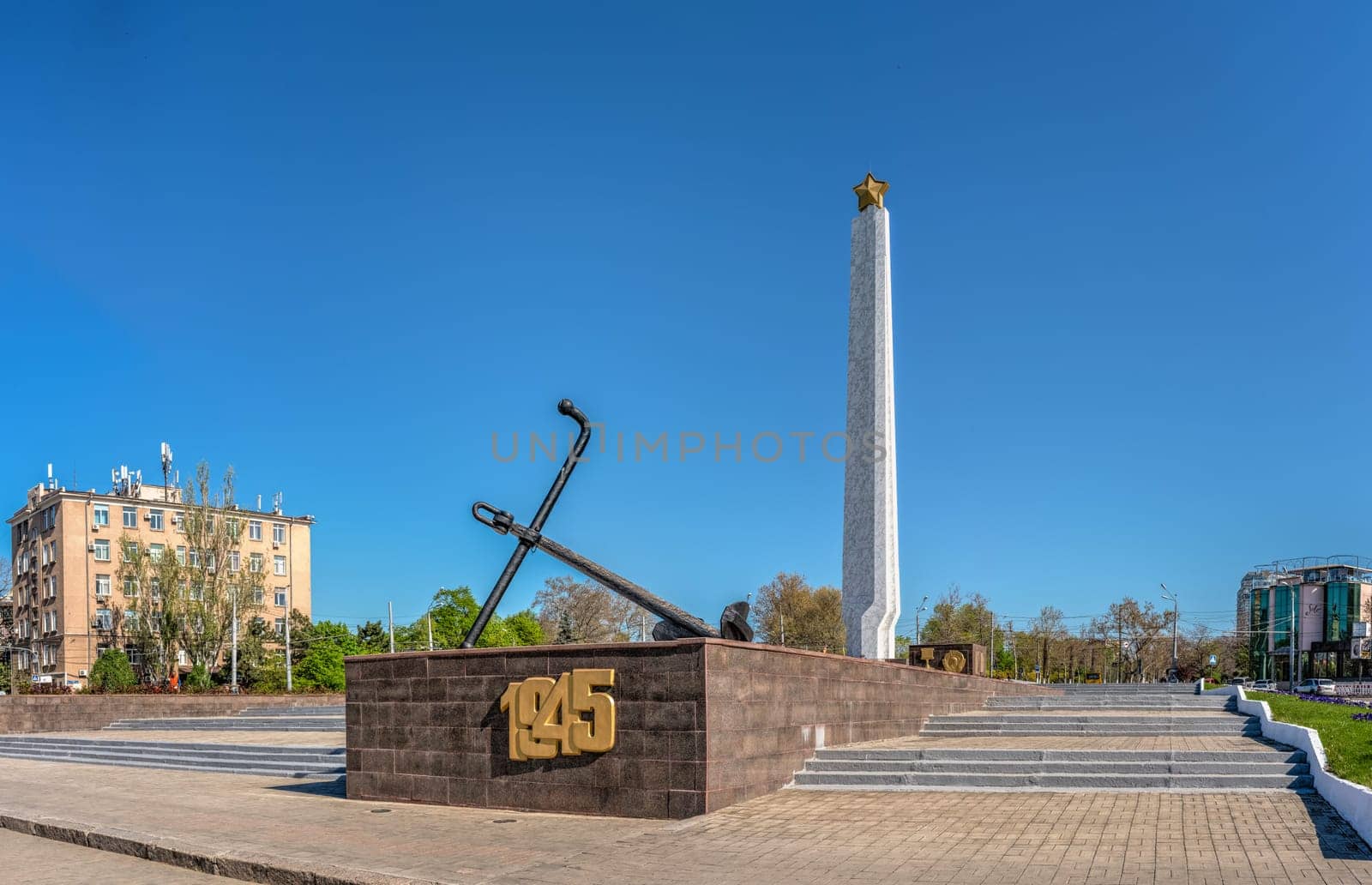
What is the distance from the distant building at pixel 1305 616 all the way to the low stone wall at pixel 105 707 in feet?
239

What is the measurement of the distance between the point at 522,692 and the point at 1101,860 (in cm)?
586

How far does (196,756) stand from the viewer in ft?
58.6

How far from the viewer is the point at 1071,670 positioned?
71.8m

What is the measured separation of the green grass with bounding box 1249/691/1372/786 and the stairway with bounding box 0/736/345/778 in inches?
479

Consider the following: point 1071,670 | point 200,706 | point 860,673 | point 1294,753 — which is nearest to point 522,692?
point 860,673

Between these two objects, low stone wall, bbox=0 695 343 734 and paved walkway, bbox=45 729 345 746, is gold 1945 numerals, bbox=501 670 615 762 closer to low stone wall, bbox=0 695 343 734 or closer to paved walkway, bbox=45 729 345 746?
paved walkway, bbox=45 729 345 746

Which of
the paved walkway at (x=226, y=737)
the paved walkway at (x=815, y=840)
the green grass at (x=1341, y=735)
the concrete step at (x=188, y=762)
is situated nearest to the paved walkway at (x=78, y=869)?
the paved walkway at (x=815, y=840)

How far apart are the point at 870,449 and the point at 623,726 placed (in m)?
17.1

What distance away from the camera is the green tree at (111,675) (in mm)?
35562

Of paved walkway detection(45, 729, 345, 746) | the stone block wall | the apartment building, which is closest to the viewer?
the stone block wall

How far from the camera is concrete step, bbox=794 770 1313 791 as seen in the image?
10648mm

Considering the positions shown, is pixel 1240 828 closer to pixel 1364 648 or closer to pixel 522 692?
pixel 522 692

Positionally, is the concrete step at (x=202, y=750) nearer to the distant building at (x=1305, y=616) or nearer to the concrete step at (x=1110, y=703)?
the concrete step at (x=1110, y=703)

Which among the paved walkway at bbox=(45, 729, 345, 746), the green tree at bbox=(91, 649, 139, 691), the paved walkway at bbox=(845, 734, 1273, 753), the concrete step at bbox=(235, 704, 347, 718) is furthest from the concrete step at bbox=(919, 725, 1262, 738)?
the green tree at bbox=(91, 649, 139, 691)
